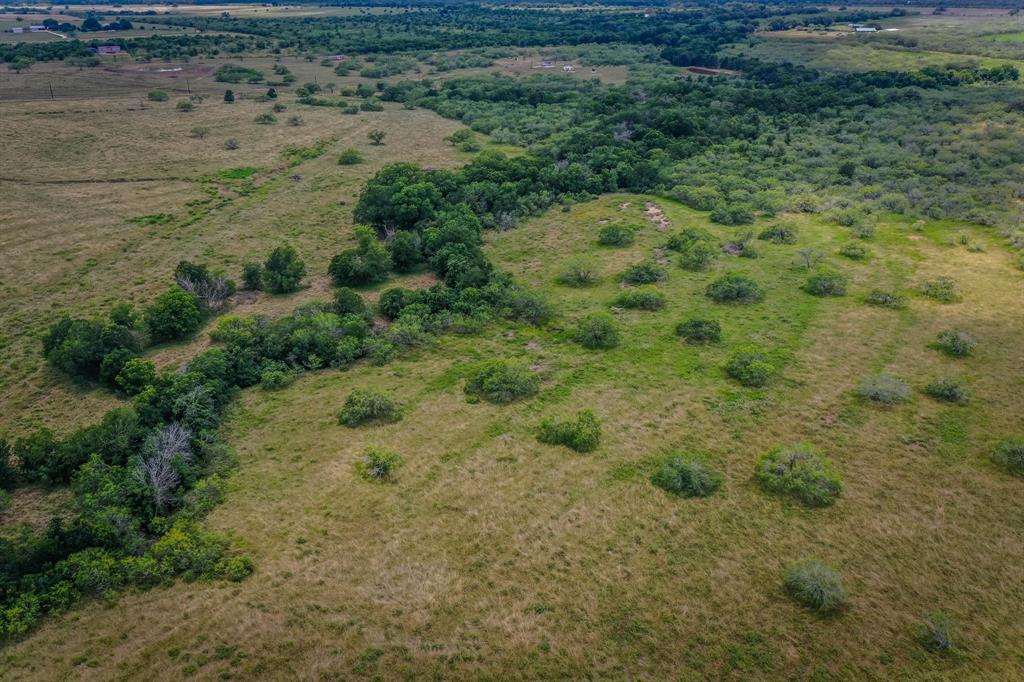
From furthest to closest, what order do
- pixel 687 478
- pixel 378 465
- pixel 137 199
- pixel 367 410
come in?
pixel 137 199
pixel 367 410
pixel 378 465
pixel 687 478

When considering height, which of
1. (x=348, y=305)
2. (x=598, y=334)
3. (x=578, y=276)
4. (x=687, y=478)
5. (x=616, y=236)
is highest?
(x=616, y=236)

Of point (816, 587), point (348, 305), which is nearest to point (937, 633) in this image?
point (816, 587)

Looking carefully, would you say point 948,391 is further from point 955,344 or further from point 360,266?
point 360,266

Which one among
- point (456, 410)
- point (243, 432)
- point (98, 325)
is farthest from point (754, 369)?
point (98, 325)

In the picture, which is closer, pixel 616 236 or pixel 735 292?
pixel 735 292

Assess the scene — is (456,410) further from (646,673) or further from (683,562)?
(646,673)

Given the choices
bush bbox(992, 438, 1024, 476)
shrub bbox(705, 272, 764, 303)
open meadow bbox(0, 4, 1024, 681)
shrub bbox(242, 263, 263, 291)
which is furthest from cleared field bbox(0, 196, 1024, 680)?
shrub bbox(242, 263, 263, 291)
